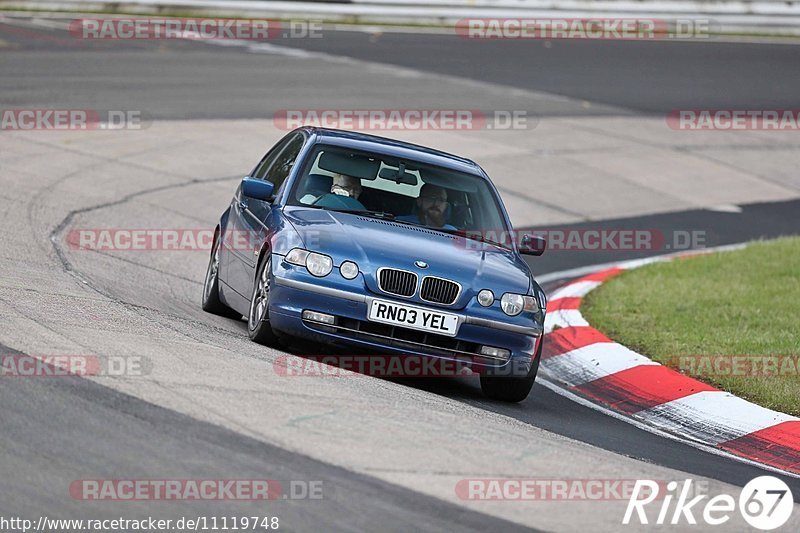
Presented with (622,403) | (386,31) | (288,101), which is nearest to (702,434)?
(622,403)

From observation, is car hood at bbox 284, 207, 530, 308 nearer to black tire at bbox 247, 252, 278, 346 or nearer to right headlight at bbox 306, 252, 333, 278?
right headlight at bbox 306, 252, 333, 278

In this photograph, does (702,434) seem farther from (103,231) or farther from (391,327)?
(103,231)

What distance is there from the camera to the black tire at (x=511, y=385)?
840 centimetres

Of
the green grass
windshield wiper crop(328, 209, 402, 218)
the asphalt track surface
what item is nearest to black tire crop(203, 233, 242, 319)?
windshield wiper crop(328, 209, 402, 218)

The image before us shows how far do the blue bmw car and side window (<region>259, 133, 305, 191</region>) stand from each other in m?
0.03

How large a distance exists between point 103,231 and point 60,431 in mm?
7198

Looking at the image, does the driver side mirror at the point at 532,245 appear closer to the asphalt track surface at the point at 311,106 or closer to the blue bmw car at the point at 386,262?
the blue bmw car at the point at 386,262

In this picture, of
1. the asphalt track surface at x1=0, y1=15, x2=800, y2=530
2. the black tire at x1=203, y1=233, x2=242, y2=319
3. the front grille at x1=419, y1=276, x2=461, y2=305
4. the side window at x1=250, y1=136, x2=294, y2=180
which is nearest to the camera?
the asphalt track surface at x1=0, y1=15, x2=800, y2=530

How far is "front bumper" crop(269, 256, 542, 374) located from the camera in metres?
7.96

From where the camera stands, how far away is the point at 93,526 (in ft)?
15.8

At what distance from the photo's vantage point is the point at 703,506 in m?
5.91

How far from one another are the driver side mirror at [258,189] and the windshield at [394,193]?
0.16 metres

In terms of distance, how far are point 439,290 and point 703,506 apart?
259cm

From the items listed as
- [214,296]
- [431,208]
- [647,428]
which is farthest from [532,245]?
[214,296]
